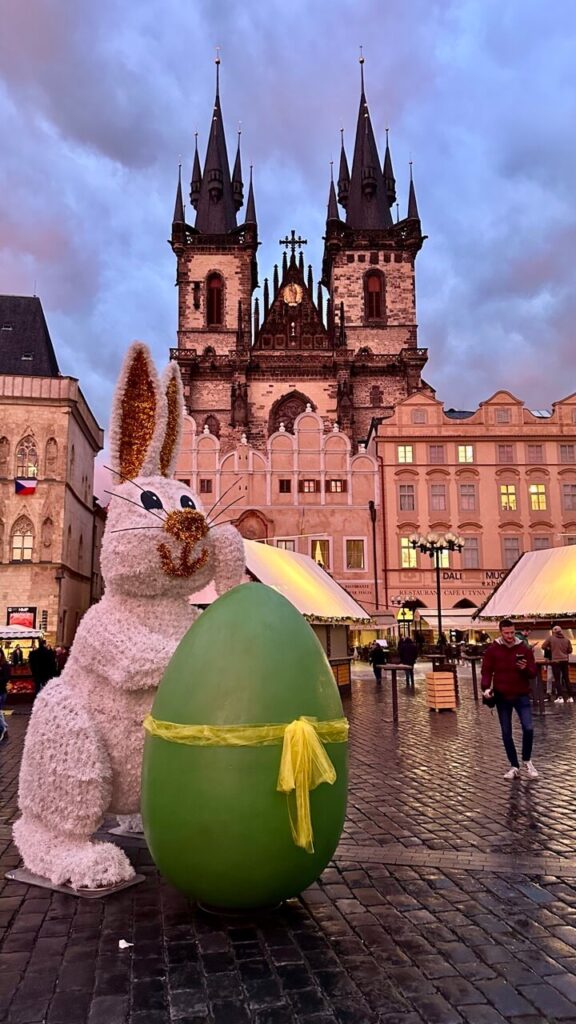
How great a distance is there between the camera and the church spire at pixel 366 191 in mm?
50938

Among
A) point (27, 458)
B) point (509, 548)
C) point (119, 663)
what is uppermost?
point (27, 458)

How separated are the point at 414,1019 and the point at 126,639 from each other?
7.74 ft

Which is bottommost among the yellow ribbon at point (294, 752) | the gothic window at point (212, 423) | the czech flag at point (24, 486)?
the yellow ribbon at point (294, 752)

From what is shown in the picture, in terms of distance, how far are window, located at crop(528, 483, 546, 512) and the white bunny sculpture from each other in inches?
1225

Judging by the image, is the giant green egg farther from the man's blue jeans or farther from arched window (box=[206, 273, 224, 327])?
arched window (box=[206, 273, 224, 327])

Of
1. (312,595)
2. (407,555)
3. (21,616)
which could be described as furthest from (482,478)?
(21,616)

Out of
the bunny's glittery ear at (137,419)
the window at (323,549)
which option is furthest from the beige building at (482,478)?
the bunny's glittery ear at (137,419)

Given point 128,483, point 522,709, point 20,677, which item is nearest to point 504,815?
point 522,709

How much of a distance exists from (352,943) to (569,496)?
33008mm

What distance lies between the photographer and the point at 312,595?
14047 mm

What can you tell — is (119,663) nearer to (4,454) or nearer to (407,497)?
(4,454)

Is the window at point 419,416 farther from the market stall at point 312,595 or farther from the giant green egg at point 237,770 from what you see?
the giant green egg at point 237,770

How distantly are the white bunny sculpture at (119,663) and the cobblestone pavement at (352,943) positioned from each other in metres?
0.33

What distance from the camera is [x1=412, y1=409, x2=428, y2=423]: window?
110ft
